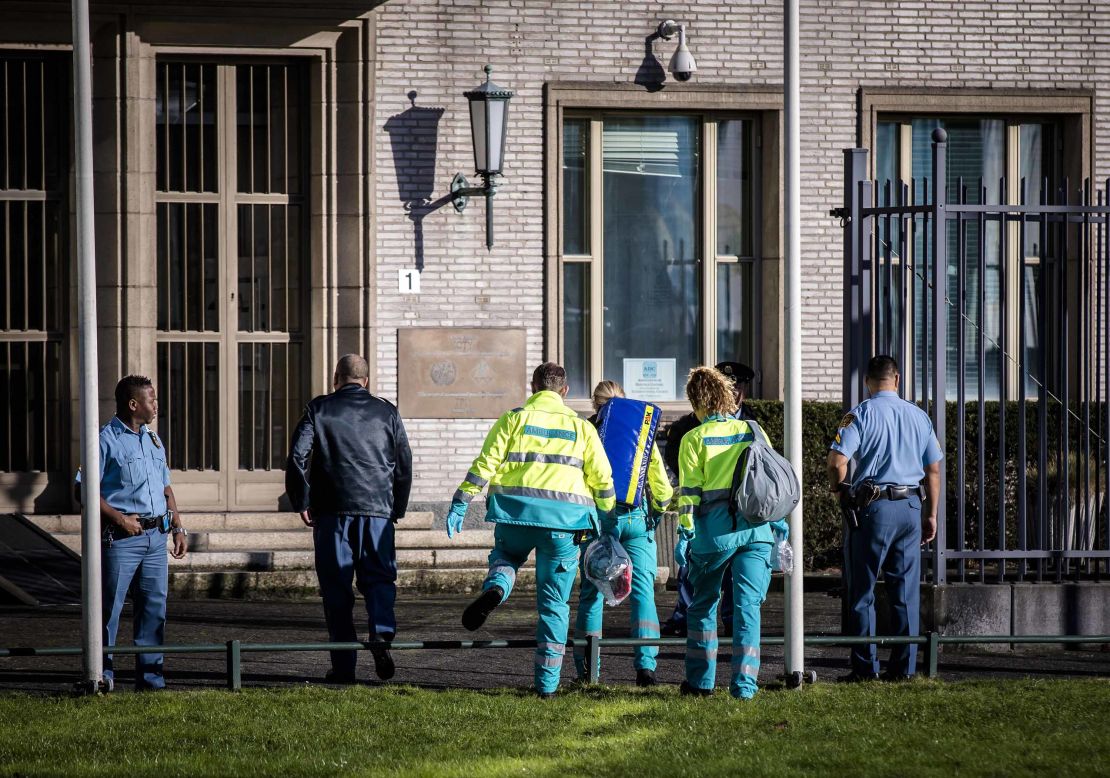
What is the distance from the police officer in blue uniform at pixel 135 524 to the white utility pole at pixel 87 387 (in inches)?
9.2

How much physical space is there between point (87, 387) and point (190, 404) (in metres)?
7.20

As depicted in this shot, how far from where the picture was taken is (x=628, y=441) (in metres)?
9.20

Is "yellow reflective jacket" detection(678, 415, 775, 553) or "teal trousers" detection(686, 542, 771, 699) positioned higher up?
"yellow reflective jacket" detection(678, 415, 775, 553)

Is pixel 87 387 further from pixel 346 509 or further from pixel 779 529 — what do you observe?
pixel 779 529

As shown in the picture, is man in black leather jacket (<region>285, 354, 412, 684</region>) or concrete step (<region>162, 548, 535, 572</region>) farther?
concrete step (<region>162, 548, 535, 572</region>)

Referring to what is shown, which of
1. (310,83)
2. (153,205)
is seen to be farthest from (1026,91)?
(153,205)

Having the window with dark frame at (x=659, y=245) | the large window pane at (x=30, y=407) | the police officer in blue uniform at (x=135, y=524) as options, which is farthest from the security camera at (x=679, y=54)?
the police officer in blue uniform at (x=135, y=524)

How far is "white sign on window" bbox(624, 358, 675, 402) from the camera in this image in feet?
53.3

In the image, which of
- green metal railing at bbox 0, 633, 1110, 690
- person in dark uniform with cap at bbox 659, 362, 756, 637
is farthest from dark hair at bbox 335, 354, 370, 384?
person in dark uniform with cap at bbox 659, 362, 756, 637

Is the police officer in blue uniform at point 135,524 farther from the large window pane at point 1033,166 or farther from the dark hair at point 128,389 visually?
the large window pane at point 1033,166

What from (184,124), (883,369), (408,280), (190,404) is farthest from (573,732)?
(184,124)

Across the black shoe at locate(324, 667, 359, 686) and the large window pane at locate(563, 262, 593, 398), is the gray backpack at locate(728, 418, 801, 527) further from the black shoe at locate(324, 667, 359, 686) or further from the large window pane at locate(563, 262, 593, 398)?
the large window pane at locate(563, 262, 593, 398)

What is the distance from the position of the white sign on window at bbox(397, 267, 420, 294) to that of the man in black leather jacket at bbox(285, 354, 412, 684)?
6.19 meters

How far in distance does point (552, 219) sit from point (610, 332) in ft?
4.50
